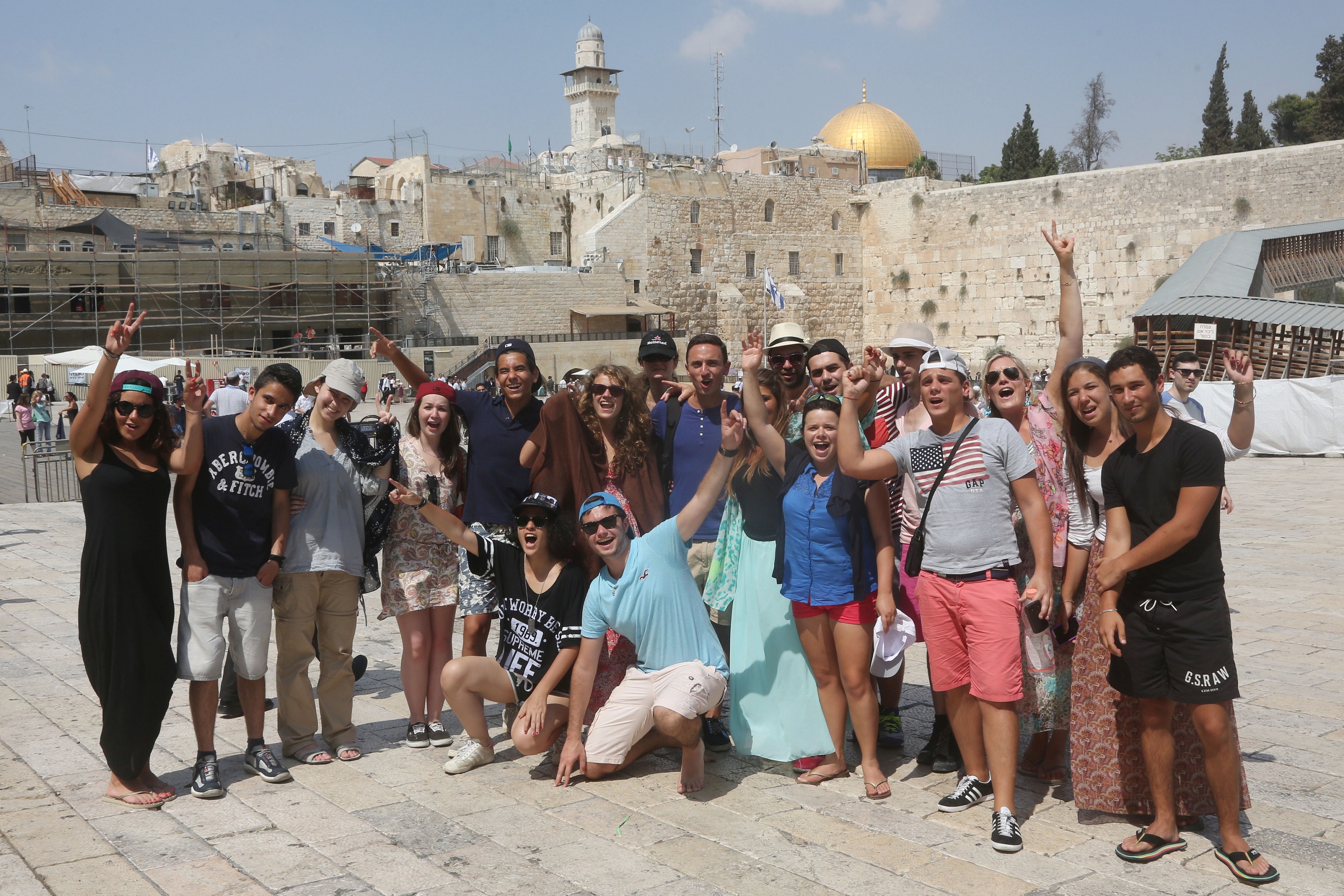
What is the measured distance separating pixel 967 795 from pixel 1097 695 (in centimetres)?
52

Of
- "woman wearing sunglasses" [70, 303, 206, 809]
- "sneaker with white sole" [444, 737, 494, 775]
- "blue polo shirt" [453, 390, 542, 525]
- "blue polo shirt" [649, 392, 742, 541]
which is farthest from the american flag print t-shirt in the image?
"woman wearing sunglasses" [70, 303, 206, 809]

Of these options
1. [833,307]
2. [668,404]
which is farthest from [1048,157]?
[668,404]

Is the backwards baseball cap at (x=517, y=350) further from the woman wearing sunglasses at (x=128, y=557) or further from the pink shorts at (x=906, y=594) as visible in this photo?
the pink shorts at (x=906, y=594)

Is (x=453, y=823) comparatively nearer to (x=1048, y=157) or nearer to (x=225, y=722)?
(x=225, y=722)

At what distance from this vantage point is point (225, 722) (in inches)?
179

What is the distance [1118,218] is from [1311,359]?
40.2ft

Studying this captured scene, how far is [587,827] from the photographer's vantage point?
333 cm

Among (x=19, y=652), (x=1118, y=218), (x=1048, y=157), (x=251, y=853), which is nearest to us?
(x=251, y=853)

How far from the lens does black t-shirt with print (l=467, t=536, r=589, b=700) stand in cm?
382

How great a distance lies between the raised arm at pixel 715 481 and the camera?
11.9ft

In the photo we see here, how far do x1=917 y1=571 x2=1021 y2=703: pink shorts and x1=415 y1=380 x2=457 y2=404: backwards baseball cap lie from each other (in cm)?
191

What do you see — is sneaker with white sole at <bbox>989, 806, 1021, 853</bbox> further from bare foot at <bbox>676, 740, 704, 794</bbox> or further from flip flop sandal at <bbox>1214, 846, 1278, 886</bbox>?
bare foot at <bbox>676, 740, 704, 794</bbox>

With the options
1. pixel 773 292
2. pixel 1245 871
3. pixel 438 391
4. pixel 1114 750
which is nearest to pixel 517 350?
pixel 438 391

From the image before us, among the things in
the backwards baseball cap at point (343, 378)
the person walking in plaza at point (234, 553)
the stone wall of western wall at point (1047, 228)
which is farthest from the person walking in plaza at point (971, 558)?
the stone wall of western wall at point (1047, 228)
